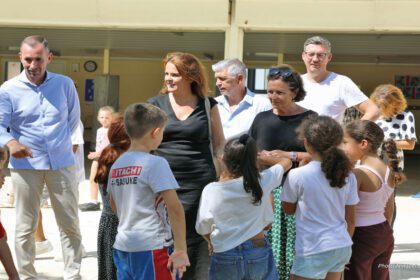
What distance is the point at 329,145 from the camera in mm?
3789

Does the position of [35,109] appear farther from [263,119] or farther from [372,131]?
[372,131]

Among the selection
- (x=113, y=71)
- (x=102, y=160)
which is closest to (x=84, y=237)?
(x=102, y=160)

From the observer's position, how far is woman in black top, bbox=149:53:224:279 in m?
4.13

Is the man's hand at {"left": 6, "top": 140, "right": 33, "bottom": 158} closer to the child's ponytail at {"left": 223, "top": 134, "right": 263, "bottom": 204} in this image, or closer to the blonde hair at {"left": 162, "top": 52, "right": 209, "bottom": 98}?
the blonde hair at {"left": 162, "top": 52, "right": 209, "bottom": 98}

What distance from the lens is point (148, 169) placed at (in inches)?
134

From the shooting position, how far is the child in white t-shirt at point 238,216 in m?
3.64

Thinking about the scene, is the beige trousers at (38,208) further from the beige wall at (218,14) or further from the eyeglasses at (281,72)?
the beige wall at (218,14)

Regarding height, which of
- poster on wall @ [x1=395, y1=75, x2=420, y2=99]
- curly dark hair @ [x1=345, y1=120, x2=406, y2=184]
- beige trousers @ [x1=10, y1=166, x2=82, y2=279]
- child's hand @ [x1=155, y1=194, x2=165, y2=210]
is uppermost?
poster on wall @ [x1=395, y1=75, x2=420, y2=99]

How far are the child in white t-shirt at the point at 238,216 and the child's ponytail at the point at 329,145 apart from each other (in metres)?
0.34

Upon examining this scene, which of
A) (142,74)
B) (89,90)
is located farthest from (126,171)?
(89,90)

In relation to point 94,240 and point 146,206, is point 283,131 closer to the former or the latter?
point 146,206

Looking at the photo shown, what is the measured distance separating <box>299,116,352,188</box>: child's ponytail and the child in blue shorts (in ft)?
2.69

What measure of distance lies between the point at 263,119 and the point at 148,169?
1137mm

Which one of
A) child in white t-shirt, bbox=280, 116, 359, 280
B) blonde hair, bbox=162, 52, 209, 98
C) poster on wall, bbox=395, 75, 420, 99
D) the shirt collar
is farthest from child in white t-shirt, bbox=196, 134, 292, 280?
poster on wall, bbox=395, 75, 420, 99
